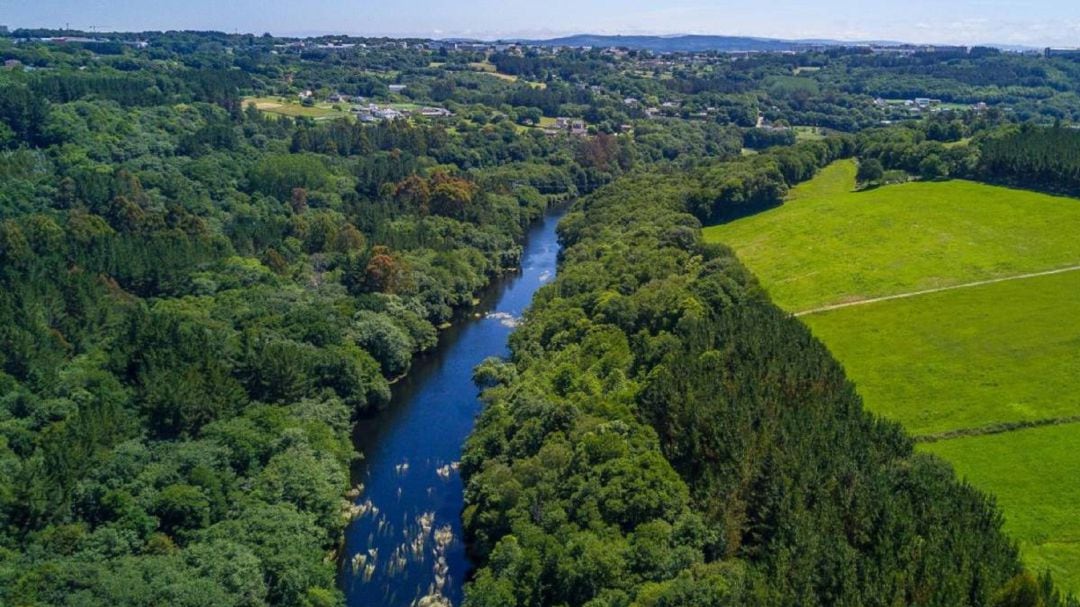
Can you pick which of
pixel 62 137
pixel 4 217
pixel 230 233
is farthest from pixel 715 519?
pixel 62 137

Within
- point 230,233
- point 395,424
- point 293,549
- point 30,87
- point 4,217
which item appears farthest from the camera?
point 30,87

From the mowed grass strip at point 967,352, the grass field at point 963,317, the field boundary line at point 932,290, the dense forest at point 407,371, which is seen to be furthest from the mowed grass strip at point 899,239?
the dense forest at point 407,371

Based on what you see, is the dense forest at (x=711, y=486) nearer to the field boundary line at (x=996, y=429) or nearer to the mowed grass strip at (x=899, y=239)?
the field boundary line at (x=996, y=429)

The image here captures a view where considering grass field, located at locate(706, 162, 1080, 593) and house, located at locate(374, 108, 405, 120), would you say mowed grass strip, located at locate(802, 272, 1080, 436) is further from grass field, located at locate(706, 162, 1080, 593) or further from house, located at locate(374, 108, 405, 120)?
house, located at locate(374, 108, 405, 120)

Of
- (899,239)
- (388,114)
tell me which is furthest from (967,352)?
(388,114)

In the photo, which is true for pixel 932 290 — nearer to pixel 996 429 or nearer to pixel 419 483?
pixel 996 429

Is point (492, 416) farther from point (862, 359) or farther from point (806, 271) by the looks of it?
point (806, 271)

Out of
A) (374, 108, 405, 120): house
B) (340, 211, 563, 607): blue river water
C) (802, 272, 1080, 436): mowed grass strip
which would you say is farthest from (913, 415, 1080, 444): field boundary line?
(374, 108, 405, 120): house
